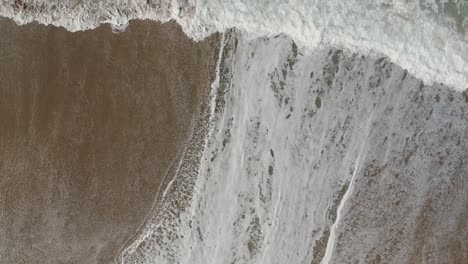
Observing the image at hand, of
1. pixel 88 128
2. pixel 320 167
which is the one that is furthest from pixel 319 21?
pixel 88 128

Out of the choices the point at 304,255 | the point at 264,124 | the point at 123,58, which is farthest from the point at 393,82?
the point at 123,58

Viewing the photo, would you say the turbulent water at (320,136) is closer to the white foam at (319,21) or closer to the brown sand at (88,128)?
the white foam at (319,21)

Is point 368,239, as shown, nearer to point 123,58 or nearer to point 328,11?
point 328,11

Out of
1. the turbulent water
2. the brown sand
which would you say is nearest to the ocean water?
the turbulent water

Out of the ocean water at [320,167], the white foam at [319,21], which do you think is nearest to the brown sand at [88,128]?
the white foam at [319,21]

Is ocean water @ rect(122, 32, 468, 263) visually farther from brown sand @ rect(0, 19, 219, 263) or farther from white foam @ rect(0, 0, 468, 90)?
brown sand @ rect(0, 19, 219, 263)
